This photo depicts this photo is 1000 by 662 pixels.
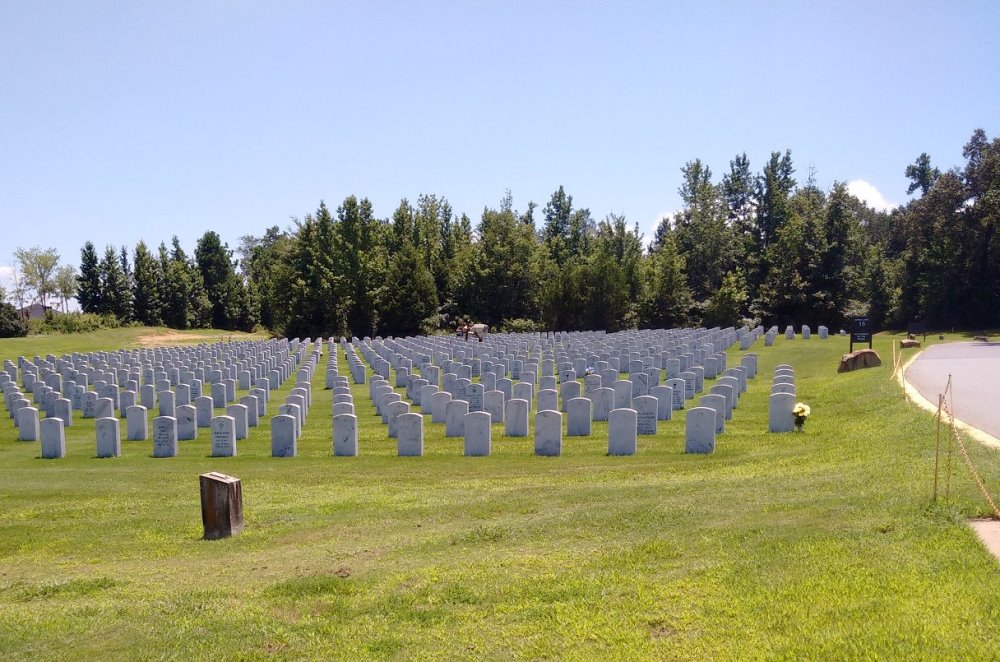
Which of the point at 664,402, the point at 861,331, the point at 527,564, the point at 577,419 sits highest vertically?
the point at 861,331

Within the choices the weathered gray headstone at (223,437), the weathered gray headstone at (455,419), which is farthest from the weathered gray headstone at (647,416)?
the weathered gray headstone at (223,437)

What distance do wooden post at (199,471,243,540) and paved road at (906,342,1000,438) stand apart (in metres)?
9.67

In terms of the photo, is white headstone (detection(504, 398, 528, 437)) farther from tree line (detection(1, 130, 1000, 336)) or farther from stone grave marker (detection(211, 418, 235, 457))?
tree line (detection(1, 130, 1000, 336))

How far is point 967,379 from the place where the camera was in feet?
58.7

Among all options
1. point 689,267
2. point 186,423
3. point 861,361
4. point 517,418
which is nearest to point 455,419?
point 517,418

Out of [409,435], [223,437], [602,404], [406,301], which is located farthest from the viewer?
[406,301]

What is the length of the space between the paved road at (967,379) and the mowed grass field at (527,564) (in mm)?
1114

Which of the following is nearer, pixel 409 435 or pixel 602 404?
pixel 409 435

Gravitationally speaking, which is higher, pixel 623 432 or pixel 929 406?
pixel 929 406

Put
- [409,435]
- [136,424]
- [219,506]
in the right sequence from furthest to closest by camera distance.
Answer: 1. [136,424]
2. [409,435]
3. [219,506]

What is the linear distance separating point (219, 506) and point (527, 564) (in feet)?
12.2

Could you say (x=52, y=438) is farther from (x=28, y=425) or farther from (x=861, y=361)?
(x=861, y=361)

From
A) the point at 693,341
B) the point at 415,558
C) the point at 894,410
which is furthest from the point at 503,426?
the point at 693,341

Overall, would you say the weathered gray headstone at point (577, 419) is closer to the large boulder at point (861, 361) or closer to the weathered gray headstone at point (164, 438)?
the weathered gray headstone at point (164, 438)
